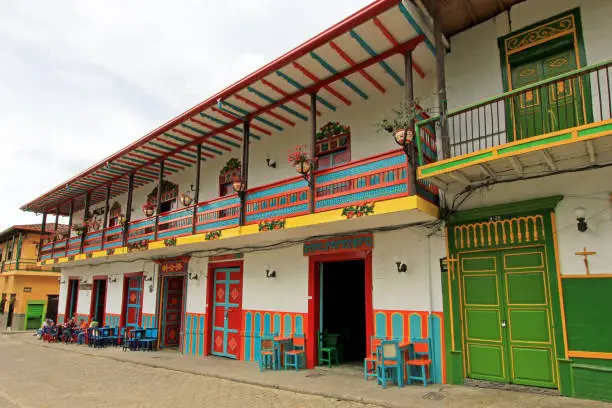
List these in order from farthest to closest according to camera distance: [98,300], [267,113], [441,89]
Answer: [98,300]
[267,113]
[441,89]

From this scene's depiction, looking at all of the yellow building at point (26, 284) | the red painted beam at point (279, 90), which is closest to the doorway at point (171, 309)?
the red painted beam at point (279, 90)

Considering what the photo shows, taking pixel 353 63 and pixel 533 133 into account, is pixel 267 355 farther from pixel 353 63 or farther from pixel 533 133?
pixel 533 133

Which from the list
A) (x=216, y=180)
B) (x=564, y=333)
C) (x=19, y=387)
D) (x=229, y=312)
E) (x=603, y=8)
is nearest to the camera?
(x=564, y=333)

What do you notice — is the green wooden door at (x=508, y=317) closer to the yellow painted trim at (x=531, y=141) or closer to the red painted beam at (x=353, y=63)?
the yellow painted trim at (x=531, y=141)

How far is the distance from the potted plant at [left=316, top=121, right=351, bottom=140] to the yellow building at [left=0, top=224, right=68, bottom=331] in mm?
20134

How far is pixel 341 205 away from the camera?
782 centimetres

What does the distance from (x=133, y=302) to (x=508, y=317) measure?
543 inches

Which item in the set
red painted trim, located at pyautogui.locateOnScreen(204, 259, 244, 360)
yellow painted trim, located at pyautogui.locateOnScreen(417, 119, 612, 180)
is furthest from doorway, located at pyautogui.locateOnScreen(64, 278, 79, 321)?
yellow painted trim, located at pyautogui.locateOnScreen(417, 119, 612, 180)

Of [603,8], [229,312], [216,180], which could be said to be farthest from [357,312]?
[603,8]

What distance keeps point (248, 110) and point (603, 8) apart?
724 centimetres

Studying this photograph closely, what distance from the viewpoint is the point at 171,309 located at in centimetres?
1460

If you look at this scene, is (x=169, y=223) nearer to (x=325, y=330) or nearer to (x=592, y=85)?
(x=325, y=330)

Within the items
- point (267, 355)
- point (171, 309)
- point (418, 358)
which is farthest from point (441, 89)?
point (171, 309)

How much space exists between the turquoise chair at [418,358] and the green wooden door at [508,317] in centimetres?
67
